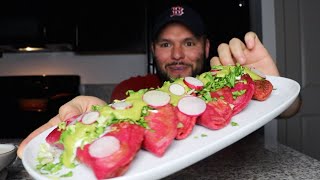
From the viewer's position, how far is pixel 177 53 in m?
1.82

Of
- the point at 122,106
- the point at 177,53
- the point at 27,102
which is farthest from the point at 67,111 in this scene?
the point at 27,102

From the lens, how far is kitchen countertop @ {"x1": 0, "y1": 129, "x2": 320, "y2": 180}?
734 mm

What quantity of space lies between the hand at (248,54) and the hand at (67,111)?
426mm

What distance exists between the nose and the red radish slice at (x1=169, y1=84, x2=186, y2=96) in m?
1.13

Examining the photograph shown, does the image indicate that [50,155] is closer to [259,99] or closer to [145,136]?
[145,136]

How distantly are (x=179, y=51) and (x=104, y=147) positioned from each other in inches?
54.7

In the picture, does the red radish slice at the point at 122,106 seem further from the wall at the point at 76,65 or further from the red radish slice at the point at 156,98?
the wall at the point at 76,65

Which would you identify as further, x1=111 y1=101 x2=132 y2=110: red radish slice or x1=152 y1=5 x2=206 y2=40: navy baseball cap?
x1=152 y1=5 x2=206 y2=40: navy baseball cap

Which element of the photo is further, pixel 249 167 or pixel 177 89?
pixel 249 167

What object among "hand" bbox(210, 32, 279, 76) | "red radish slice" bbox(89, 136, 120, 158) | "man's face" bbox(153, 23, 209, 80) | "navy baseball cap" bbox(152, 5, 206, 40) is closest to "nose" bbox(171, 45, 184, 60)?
"man's face" bbox(153, 23, 209, 80)

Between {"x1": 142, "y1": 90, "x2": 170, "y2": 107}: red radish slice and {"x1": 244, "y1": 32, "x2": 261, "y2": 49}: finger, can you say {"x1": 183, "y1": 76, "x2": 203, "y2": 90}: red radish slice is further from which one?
{"x1": 244, "y1": 32, "x2": 261, "y2": 49}: finger

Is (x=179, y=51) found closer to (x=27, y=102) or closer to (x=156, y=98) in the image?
(x=156, y=98)

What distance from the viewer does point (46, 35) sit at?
2.57 meters

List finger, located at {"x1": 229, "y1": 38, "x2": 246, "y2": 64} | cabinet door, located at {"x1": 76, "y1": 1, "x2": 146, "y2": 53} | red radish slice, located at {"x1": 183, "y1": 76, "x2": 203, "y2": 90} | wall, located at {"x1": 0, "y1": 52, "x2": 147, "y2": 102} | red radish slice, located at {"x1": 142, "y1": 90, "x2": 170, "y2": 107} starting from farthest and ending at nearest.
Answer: wall, located at {"x1": 0, "y1": 52, "x2": 147, "y2": 102}, cabinet door, located at {"x1": 76, "y1": 1, "x2": 146, "y2": 53}, finger, located at {"x1": 229, "y1": 38, "x2": 246, "y2": 64}, red radish slice, located at {"x1": 183, "y1": 76, "x2": 203, "y2": 90}, red radish slice, located at {"x1": 142, "y1": 90, "x2": 170, "y2": 107}
